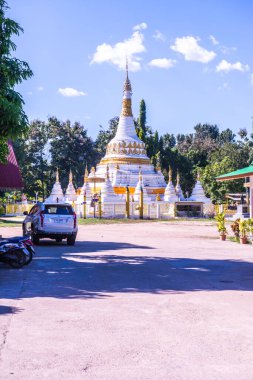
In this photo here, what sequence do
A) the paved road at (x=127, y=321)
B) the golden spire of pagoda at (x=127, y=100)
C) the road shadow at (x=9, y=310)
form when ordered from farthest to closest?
the golden spire of pagoda at (x=127, y=100)
the road shadow at (x=9, y=310)
the paved road at (x=127, y=321)

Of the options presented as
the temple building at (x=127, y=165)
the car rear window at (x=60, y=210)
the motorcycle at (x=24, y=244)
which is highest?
the temple building at (x=127, y=165)

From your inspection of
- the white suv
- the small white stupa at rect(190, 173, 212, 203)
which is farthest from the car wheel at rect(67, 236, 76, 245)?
the small white stupa at rect(190, 173, 212, 203)

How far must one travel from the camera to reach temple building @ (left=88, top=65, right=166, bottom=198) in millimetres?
54219

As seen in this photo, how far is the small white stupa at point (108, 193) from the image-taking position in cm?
4900

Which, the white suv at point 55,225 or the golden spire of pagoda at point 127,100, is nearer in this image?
the white suv at point 55,225

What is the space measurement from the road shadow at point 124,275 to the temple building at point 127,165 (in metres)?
38.1

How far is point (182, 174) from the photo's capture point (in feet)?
234

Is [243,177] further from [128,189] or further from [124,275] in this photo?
[124,275]

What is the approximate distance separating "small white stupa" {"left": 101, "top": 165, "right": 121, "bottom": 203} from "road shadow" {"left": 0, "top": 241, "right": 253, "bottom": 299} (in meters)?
32.7

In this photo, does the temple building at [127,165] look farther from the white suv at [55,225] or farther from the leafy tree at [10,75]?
the leafy tree at [10,75]

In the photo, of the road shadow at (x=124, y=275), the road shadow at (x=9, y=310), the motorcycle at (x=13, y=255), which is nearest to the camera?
the road shadow at (x=9, y=310)

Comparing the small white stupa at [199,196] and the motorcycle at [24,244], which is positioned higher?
the small white stupa at [199,196]

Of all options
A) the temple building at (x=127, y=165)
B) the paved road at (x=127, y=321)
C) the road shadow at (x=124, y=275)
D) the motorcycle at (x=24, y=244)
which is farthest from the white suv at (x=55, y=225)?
the temple building at (x=127, y=165)

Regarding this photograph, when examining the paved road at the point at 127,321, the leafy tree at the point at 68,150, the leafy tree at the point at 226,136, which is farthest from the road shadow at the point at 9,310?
the leafy tree at the point at 226,136
